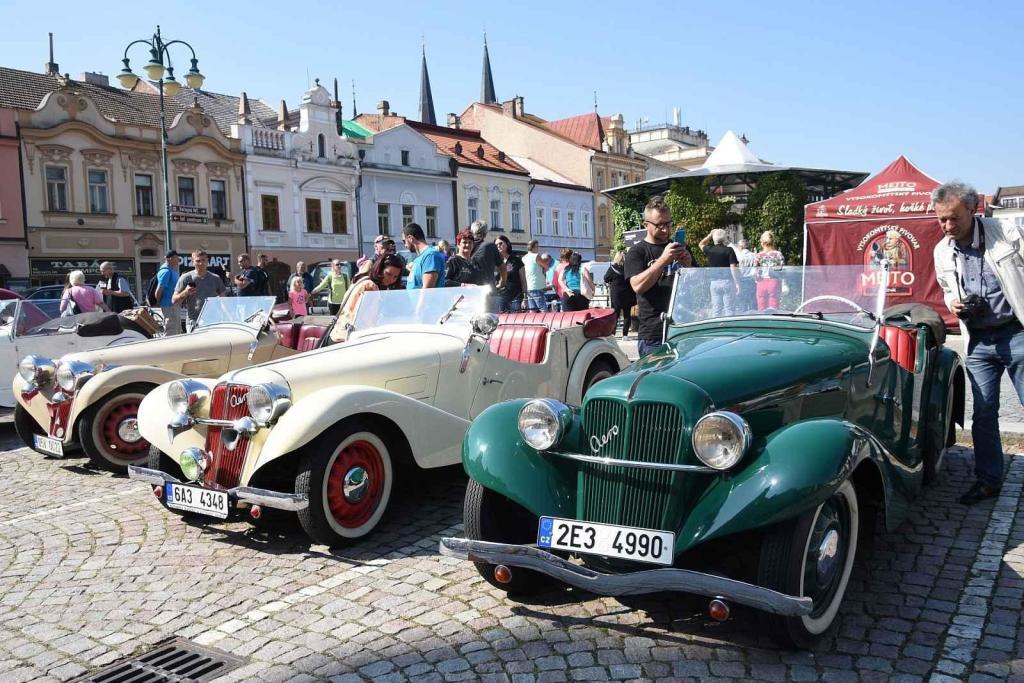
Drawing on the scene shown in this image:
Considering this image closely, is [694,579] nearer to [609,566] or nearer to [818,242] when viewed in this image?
[609,566]

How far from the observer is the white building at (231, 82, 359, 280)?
3095 centimetres

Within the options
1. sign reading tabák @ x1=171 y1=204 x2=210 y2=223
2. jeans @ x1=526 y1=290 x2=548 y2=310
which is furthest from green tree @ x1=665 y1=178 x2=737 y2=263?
sign reading tabák @ x1=171 y1=204 x2=210 y2=223

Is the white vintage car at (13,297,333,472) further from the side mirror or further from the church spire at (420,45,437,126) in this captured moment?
the church spire at (420,45,437,126)

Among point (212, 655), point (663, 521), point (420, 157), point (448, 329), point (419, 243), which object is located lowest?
Answer: point (212, 655)

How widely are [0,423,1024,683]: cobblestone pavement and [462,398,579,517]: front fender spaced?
0.52m

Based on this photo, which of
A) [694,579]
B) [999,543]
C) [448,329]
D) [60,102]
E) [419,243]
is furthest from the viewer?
[60,102]

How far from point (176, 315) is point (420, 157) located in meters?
29.0

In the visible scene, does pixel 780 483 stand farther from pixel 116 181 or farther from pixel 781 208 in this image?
pixel 116 181

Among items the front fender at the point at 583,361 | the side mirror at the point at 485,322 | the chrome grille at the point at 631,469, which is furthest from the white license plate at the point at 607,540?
the front fender at the point at 583,361

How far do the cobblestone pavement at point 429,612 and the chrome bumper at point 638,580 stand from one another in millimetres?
314

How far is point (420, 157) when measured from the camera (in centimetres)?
3700

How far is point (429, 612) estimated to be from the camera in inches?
138

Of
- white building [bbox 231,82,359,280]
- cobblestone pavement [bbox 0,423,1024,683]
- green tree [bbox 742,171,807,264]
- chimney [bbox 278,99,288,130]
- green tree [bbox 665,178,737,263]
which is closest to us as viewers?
cobblestone pavement [bbox 0,423,1024,683]

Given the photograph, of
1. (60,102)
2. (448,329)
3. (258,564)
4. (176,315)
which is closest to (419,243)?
(448,329)
